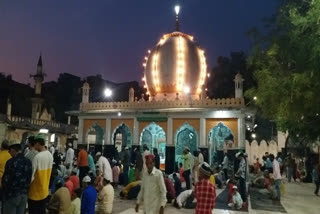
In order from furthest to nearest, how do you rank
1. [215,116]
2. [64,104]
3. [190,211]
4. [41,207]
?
[64,104], [215,116], [190,211], [41,207]

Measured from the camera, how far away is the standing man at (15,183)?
486 centimetres

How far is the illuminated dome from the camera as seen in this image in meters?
19.8

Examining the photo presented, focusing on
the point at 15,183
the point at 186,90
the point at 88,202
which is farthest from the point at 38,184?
the point at 186,90

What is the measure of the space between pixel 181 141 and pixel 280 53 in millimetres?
9967

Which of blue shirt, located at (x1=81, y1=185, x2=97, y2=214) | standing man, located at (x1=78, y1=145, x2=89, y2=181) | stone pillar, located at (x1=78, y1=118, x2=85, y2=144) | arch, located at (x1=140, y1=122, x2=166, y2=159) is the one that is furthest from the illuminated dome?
blue shirt, located at (x1=81, y1=185, x2=97, y2=214)

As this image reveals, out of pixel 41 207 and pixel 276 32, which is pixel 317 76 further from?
pixel 41 207

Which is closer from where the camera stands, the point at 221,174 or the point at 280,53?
the point at 280,53

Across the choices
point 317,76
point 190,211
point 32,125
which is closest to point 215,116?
point 317,76

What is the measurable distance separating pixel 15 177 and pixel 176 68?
618 inches

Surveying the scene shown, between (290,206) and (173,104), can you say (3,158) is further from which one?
(173,104)

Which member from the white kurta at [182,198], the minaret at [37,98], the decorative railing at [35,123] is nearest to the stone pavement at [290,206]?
the white kurta at [182,198]

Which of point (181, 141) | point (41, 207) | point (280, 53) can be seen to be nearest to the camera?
point (41, 207)

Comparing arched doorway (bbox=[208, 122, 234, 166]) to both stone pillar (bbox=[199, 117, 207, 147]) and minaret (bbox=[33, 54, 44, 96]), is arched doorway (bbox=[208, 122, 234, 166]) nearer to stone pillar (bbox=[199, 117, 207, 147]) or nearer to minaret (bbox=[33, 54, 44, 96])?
stone pillar (bbox=[199, 117, 207, 147])

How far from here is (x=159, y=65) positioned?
66.9 ft
